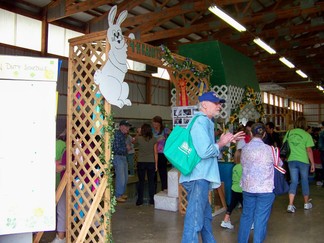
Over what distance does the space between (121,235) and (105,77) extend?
1.85 metres

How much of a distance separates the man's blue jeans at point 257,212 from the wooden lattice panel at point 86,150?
4.13 ft

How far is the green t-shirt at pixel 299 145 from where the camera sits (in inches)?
202

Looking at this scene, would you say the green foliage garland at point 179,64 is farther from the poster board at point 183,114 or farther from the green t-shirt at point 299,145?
the green t-shirt at point 299,145

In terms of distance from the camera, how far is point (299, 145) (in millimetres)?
5137

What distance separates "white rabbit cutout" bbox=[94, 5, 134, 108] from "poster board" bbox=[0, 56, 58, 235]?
0.52m

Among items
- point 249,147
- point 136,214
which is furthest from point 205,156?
point 136,214

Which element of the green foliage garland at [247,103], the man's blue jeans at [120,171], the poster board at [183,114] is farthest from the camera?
the green foliage garland at [247,103]

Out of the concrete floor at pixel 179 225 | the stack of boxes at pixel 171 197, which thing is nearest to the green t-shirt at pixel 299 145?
the concrete floor at pixel 179 225

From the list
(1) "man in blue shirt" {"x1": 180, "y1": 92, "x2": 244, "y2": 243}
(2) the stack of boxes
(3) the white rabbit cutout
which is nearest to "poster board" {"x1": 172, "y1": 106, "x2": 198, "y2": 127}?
(2) the stack of boxes

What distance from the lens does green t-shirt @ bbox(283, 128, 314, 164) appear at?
16.9 ft

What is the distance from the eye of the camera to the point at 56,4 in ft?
31.2

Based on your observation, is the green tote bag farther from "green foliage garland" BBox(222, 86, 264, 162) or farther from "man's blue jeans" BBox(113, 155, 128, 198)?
"man's blue jeans" BBox(113, 155, 128, 198)

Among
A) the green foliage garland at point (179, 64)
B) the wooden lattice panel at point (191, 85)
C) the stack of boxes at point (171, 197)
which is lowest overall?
the stack of boxes at point (171, 197)

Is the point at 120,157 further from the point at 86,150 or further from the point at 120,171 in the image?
the point at 86,150
